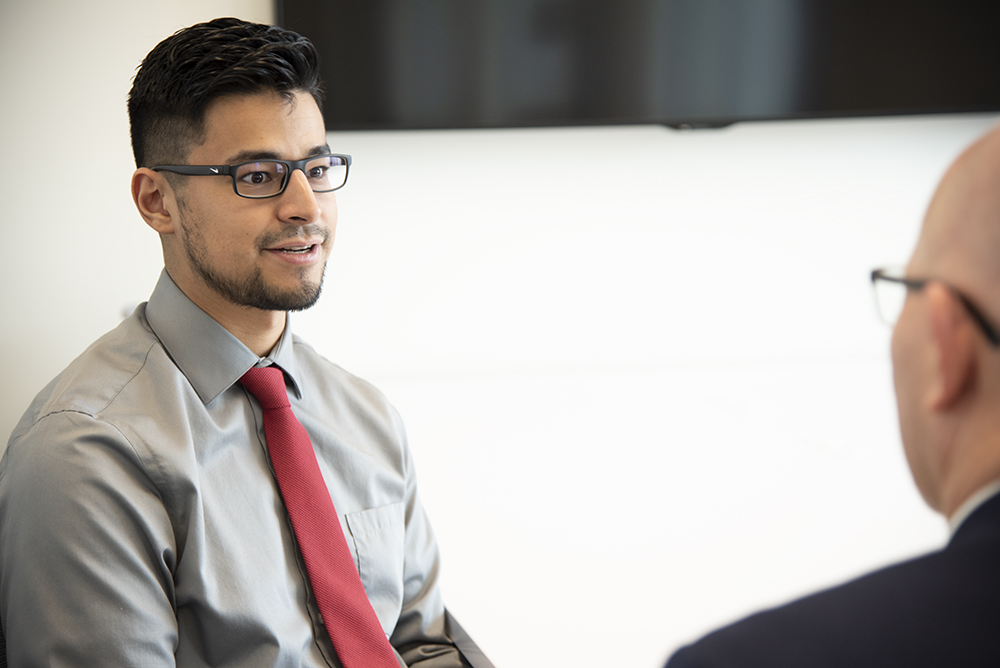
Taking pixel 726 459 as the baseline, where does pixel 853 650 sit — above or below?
above

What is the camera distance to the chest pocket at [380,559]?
1.25m

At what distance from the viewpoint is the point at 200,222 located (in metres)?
1.22

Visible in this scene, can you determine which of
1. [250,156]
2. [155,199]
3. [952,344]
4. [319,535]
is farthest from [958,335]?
[155,199]

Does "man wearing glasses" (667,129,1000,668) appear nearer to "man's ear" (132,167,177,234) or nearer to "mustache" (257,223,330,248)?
"mustache" (257,223,330,248)

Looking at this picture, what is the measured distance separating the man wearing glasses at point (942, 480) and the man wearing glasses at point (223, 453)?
2.24 feet

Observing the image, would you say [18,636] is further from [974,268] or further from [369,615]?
[974,268]

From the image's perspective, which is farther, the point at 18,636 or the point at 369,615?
the point at 369,615

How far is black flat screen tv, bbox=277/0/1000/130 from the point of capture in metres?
2.06

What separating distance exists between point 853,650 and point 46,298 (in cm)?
195

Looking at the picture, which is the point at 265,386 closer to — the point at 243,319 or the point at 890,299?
the point at 243,319

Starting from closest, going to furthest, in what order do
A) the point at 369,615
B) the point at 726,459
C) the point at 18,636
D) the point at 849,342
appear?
the point at 18,636 → the point at 369,615 → the point at 726,459 → the point at 849,342

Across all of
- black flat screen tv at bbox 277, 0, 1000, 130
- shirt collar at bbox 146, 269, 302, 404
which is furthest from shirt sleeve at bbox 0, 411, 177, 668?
black flat screen tv at bbox 277, 0, 1000, 130

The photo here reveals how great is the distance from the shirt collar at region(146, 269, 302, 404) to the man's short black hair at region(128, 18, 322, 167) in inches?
9.0

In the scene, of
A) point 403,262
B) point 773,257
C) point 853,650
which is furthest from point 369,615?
point 773,257
